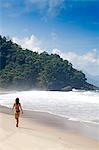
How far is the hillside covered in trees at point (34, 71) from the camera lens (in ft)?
173

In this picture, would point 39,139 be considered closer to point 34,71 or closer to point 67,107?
point 67,107

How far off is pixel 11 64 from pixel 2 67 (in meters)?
1.57

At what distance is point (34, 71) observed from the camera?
56469 millimetres

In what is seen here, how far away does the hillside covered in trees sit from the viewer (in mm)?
52625

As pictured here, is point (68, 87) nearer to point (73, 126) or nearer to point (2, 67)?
point (2, 67)

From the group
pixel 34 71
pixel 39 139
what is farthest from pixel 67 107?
pixel 34 71

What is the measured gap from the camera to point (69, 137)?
9070 mm

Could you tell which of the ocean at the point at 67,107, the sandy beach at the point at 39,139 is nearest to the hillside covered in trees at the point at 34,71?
the ocean at the point at 67,107

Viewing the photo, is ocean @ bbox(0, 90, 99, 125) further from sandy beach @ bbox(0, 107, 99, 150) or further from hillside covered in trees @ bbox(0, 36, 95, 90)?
hillside covered in trees @ bbox(0, 36, 95, 90)

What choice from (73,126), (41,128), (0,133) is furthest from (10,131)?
(73,126)

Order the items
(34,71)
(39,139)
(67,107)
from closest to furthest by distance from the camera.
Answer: (39,139)
(67,107)
(34,71)

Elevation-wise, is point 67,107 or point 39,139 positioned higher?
point 67,107

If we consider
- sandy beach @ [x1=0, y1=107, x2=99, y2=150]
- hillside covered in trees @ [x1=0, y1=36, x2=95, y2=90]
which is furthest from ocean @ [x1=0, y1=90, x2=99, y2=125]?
hillside covered in trees @ [x1=0, y1=36, x2=95, y2=90]

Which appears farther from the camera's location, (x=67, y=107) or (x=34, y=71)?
(x=34, y=71)
